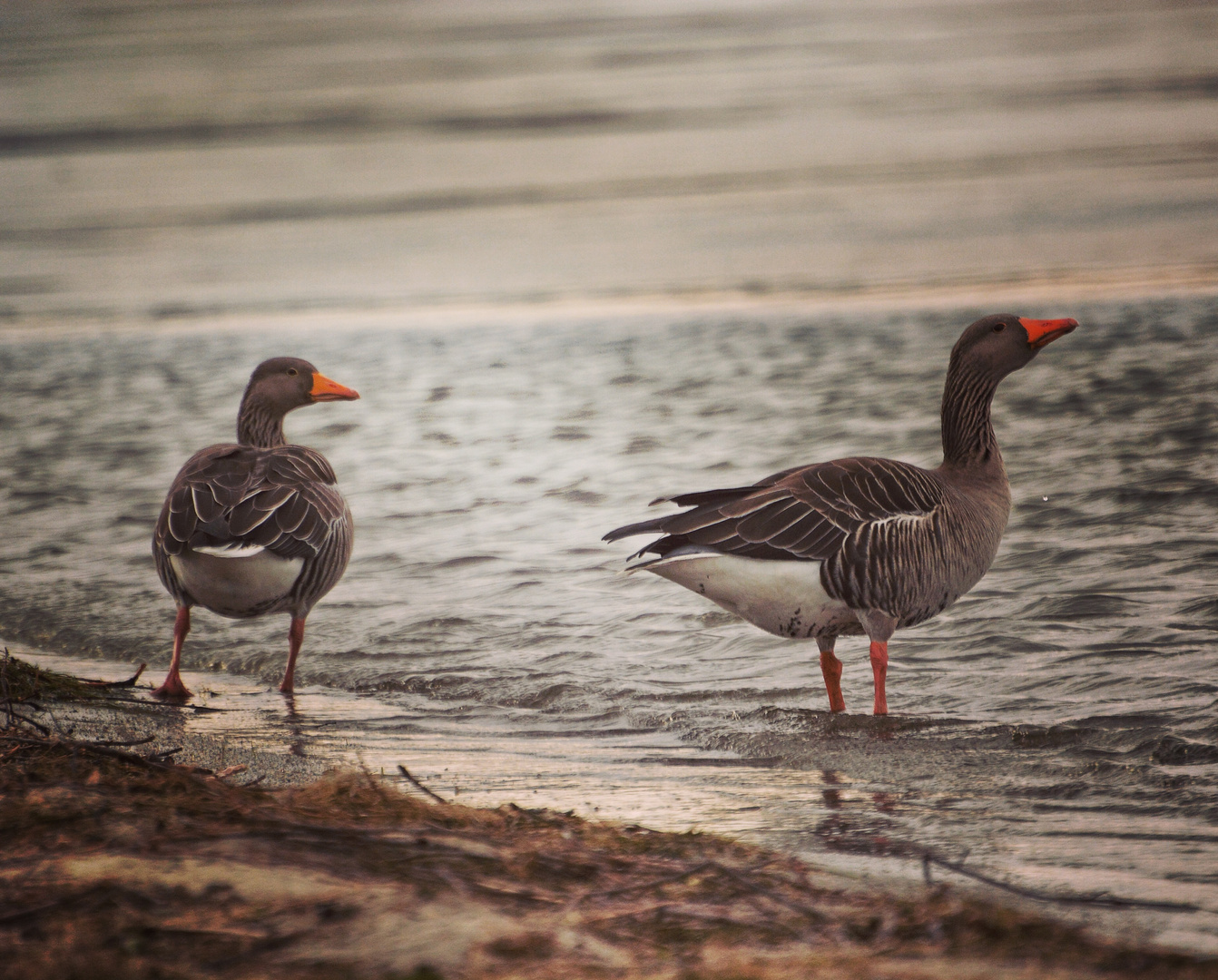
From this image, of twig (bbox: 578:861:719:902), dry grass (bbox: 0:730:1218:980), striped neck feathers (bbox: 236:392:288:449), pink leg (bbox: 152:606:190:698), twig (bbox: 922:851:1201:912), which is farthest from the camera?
striped neck feathers (bbox: 236:392:288:449)

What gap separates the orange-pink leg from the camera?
20.1ft

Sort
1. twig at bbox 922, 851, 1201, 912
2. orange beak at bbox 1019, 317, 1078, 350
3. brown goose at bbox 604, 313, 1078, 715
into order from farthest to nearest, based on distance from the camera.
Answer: orange beak at bbox 1019, 317, 1078, 350, brown goose at bbox 604, 313, 1078, 715, twig at bbox 922, 851, 1201, 912

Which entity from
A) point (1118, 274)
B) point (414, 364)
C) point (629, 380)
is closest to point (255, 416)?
point (629, 380)

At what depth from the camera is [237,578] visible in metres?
6.54

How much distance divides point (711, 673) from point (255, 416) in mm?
3267

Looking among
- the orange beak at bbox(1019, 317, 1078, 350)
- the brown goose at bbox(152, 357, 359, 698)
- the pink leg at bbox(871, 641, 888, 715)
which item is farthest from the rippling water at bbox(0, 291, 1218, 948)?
the orange beak at bbox(1019, 317, 1078, 350)

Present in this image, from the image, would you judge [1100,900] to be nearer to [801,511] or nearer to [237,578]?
[801,511]

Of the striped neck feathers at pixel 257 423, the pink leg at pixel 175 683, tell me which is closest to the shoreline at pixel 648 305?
the striped neck feathers at pixel 257 423

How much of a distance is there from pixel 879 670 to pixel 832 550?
604 millimetres

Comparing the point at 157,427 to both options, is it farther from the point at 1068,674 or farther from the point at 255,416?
the point at 1068,674

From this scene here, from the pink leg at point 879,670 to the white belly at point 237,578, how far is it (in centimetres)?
Result: 295

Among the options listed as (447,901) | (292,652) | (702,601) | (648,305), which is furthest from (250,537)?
(648,305)

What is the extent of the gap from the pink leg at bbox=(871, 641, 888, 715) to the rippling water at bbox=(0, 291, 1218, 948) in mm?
97

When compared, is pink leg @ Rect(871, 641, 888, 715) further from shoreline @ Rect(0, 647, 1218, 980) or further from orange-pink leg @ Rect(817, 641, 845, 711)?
shoreline @ Rect(0, 647, 1218, 980)
